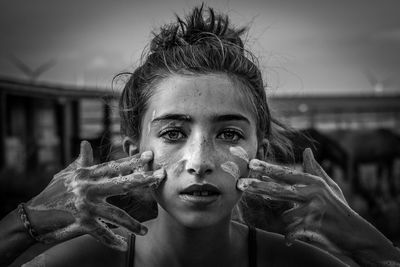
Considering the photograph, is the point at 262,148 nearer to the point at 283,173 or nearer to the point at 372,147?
the point at 283,173

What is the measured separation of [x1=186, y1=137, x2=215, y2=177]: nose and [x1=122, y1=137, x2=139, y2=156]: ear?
19.2 inches

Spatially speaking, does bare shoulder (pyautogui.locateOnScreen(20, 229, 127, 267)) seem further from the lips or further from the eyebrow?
the eyebrow

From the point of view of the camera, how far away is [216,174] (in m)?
2.16

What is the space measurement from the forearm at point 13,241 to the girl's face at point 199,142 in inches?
25.4

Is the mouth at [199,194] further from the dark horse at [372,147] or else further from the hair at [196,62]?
the dark horse at [372,147]

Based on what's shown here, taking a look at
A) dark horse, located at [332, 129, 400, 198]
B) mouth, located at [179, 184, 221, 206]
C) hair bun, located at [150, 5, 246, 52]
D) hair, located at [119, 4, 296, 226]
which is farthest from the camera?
dark horse, located at [332, 129, 400, 198]

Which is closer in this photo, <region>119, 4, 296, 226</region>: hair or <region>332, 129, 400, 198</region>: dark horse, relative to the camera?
<region>119, 4, 296, 226</region>: hair

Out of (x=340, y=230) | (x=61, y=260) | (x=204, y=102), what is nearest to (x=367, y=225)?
(x=340, y=230)

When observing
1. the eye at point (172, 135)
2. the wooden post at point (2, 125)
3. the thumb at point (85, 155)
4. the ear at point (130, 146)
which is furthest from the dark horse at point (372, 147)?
the thumb at point (85, 155)

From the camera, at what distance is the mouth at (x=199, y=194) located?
2109 millimetres

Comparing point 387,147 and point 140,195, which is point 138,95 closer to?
point 140,195

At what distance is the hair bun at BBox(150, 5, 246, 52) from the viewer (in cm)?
252

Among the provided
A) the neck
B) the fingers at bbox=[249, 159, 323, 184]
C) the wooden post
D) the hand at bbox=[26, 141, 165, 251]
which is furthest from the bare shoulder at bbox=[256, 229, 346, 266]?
the wooden post

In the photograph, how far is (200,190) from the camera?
2119 millimetres
